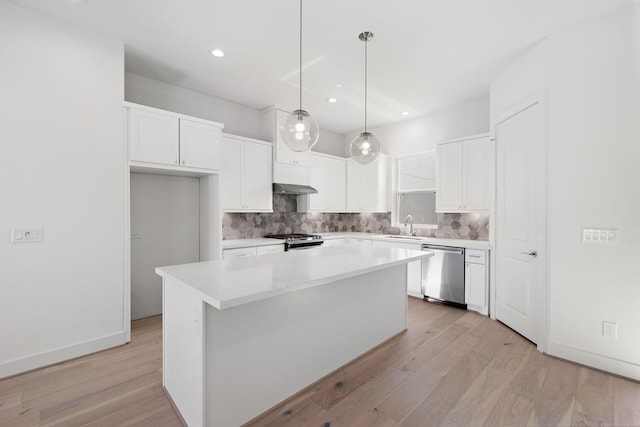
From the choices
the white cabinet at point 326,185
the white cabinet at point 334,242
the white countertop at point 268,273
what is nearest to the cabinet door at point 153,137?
the white countertop at point 268,273

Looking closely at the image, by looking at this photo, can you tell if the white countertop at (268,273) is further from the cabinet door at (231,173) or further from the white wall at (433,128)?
the white wall at (433,128)

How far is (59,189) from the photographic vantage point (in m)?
2.52

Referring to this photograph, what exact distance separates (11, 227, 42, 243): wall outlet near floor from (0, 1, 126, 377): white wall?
37mm

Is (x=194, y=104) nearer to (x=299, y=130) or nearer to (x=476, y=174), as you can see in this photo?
(x=299, y=130)

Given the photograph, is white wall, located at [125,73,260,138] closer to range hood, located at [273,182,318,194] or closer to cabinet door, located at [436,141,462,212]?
range hood, located at [273,182,318,194]

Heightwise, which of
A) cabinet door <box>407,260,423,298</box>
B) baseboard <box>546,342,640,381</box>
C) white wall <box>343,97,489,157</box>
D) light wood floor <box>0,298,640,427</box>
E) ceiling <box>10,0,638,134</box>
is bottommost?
light wood floor <box>0,298,640,427</box>

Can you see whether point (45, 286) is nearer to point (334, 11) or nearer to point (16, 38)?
point (16, 38)

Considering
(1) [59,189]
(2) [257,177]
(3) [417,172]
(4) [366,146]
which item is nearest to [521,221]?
(4) [366,146]

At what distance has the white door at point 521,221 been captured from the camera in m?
2.80

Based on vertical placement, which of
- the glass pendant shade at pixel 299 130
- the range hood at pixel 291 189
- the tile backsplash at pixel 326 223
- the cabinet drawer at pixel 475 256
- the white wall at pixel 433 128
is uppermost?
the white wall at pixel 433 128

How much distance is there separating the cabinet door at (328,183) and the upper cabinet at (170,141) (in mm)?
1933

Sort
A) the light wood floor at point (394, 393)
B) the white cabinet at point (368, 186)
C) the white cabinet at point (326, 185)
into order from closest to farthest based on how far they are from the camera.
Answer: the light wood floor at point (394, 393), the white cabinet at point (326, 185), the white cabinet at point (368, 186)

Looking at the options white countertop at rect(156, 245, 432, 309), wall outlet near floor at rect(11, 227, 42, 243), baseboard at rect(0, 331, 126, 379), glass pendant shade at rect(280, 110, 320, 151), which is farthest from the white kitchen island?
wall outlet near floor at rect(11, 227, 42, 243)

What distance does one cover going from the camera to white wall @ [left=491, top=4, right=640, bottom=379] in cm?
227
